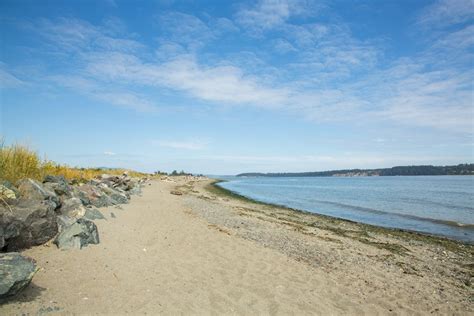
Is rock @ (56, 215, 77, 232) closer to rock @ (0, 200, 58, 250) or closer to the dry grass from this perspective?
rock @ (0, 200, 58, 250)

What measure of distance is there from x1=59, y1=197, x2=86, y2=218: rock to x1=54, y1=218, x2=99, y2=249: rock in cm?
171

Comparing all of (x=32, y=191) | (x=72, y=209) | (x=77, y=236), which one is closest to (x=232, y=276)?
(x=77, y=236)

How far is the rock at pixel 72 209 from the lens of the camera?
9867 millimetres

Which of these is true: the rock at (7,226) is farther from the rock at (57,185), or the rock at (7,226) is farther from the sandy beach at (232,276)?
the rock at (57,185)

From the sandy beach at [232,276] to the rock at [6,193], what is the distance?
1.38 meters

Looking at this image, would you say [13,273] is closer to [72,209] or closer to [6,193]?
[6,193]

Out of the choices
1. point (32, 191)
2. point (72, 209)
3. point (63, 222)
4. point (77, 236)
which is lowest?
point (77, 236)

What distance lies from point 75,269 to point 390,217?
908 inches

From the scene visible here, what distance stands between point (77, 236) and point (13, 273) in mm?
3067

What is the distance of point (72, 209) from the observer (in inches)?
398

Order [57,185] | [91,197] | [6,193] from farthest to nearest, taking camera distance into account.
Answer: [91,197]
[57,185]
[6,193]

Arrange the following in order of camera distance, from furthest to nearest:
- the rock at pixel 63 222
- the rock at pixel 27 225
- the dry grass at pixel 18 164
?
1. the dry grass at pixel 18 164
2. the rock at pixel 63 222
3. the rock at pixel 27 225

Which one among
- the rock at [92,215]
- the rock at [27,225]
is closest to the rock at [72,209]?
the rock at [92,215]

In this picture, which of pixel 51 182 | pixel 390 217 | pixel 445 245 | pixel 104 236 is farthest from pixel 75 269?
pixel 390 217
